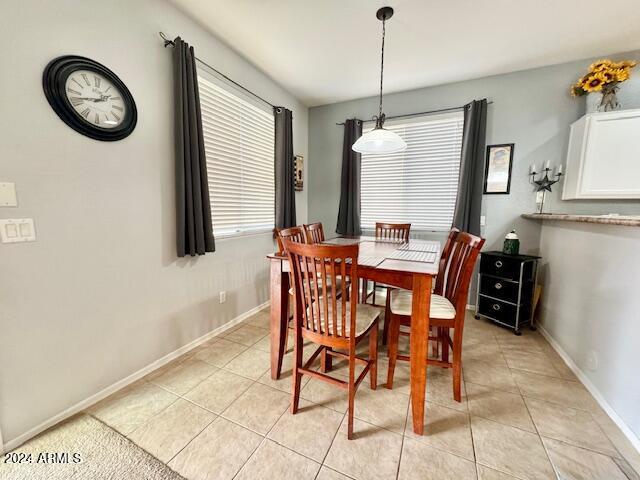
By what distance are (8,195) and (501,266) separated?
3.65 m

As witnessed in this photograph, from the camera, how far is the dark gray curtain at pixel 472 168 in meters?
2.81

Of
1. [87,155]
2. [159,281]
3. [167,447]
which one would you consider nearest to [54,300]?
[159,281]

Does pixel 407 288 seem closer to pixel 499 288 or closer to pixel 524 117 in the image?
pixel 499 288

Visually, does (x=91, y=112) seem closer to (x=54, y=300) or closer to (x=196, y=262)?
(x=54, y=300)

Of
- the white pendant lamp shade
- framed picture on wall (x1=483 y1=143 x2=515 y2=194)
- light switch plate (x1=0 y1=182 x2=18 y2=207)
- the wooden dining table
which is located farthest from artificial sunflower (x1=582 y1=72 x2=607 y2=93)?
light switch plate (x1=0 y1=182 x2=18 y2=207)

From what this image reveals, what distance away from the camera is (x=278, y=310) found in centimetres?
176

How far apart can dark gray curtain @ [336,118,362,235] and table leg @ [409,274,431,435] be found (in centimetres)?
217

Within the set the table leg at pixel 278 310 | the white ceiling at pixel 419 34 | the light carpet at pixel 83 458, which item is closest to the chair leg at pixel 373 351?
the table leg at pixel 278 310

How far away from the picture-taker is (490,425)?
4.72 feet

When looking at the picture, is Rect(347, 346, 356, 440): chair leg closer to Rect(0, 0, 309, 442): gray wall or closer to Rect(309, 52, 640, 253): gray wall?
Rect(0, 0, 309, 442): gray wall

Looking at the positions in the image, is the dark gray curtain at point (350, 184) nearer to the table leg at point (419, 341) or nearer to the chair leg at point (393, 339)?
the chair leg at point (393, 339)

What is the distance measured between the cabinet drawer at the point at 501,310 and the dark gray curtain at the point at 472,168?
2.59 feet

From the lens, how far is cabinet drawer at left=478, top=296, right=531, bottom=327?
253 centimetres

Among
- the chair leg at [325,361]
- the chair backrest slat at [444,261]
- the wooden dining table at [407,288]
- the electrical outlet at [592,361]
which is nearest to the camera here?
the wooden dining table at [407,288]
